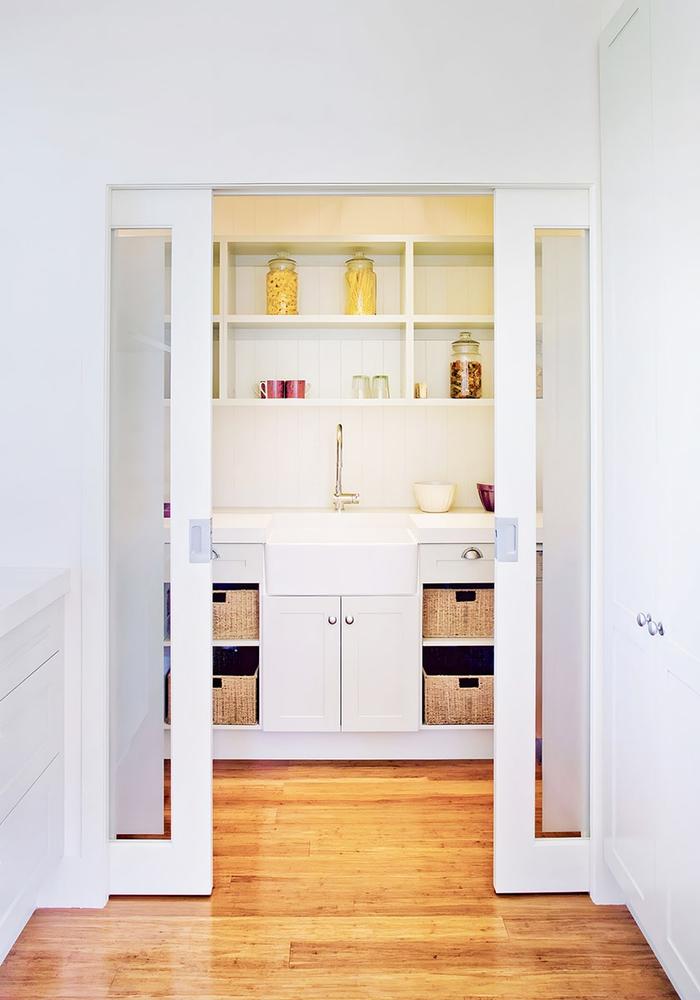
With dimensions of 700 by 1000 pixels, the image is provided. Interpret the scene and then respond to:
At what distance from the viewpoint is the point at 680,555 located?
1.61 m

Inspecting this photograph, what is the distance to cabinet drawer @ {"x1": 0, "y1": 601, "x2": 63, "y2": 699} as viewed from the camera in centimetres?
167

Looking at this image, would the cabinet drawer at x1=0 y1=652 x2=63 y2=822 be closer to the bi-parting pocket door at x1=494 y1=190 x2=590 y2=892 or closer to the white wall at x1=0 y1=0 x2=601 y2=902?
the white wall at x1=0 y1=0 x2=601 y2=902

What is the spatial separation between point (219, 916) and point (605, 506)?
4.92 feet

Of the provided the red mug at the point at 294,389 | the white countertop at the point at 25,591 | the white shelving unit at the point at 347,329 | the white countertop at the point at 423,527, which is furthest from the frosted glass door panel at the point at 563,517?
the red mug at the point at 294,389

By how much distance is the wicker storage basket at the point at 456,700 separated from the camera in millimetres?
3020

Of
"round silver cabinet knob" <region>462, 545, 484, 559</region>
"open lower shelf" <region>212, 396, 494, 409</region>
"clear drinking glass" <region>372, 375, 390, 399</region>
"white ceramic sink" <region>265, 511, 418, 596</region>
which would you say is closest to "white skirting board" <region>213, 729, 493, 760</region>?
"white ceramic sink" <region>265, 511, 418, 596</region>

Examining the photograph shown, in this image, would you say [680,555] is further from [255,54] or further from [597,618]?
[255,54]

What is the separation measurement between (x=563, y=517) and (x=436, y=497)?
1281mm

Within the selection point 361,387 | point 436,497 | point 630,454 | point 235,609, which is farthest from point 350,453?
point 630,454

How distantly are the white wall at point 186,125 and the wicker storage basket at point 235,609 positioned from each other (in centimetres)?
96

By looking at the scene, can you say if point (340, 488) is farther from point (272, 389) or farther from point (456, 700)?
point (456, 700)

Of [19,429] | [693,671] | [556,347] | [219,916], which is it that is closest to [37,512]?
[19,429]

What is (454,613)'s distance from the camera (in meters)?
3.03

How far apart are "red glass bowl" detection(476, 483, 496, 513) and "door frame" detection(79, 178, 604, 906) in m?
1.29
